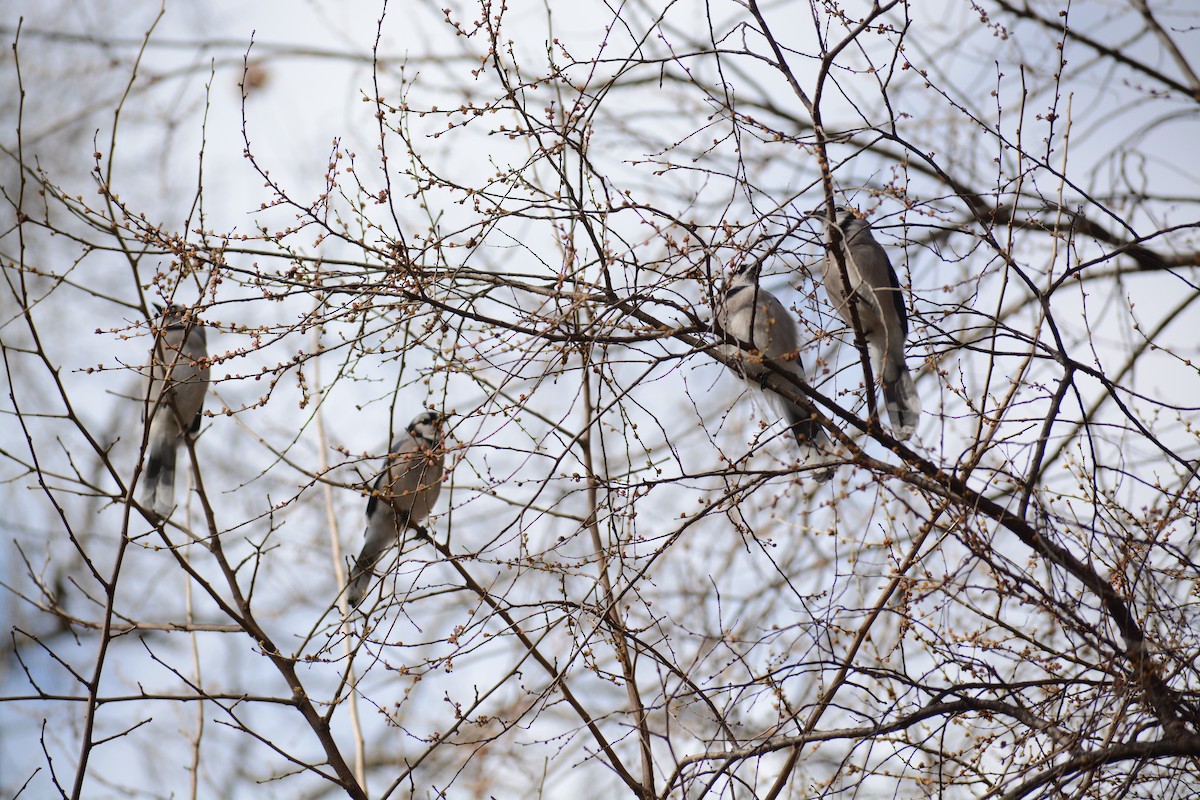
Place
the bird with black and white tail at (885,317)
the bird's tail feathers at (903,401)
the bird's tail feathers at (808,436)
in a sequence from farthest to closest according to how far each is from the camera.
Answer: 1. the bird's tail feathers at (903,401)
2. the bird with black and white tail at (885,317)
3. the bird's tail feathers at (808,436)

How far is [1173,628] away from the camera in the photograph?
298 cm

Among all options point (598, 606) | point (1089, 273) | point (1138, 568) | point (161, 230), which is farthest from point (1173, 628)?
point (1089, 273)

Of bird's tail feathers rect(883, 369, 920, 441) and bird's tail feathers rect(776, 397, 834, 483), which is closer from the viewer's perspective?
bird's tail feathers rect(776, 397, 834, 483)

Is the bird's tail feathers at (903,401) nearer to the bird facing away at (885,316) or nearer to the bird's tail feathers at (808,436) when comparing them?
the bird facing away at (885,316)

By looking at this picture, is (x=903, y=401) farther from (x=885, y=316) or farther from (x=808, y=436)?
(x=808, y=436)

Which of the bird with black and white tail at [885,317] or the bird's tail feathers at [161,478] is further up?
the bird's tail feathers at [161,478]

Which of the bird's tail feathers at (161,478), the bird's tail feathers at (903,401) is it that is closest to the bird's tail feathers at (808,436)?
the bird's tail feathers at (903,401)

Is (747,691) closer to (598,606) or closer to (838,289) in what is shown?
(598,606)

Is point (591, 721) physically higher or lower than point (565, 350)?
lower

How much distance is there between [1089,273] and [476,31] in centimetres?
463

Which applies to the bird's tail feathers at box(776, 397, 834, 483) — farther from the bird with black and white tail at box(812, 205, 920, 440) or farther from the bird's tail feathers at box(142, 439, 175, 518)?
the bird's tail feathers at box(142, 439, 175, 518)

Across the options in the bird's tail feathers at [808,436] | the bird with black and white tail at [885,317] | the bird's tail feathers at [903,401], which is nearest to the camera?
the bird's tail feathers at [808,436]

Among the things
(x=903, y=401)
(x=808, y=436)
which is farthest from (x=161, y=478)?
(x=903, y=401)

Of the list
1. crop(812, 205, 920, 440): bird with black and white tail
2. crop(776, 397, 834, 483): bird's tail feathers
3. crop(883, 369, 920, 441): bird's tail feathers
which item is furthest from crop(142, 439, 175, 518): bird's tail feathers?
crop(883, 369, 920, 441): bird's tail feathers
